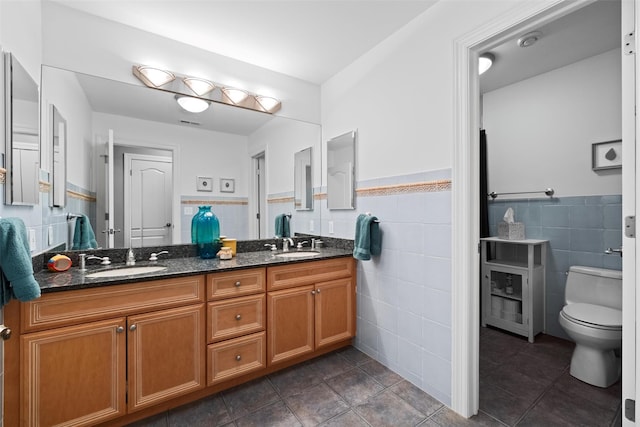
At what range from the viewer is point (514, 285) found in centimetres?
269

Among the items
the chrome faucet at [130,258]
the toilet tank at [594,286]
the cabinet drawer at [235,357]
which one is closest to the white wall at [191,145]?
the chrome faucet at [130,258]

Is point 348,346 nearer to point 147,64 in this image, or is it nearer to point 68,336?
point 68,336

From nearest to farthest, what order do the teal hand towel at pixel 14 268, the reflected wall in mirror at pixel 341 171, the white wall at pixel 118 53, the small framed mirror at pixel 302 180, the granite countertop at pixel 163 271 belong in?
the teal hand towel at pixel 14 268 < the granite countertop at pixel 163 271 < the white wall at pixel 118 53 < the reflected wall in mirror at pixel 341 171 < the small framed mirror at pixel 302 180

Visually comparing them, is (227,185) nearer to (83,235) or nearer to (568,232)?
(83,235)

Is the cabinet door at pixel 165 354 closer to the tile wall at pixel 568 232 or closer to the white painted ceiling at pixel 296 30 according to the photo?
the white painted ceiling at pixel 296 30

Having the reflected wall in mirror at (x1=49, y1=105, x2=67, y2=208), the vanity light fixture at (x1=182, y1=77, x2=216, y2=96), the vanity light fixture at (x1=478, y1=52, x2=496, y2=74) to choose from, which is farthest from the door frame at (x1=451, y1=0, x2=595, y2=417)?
the reflected wall in mirror at (x1=49, y1=105, x2=67, y2=208)

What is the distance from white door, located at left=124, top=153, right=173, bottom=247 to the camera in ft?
6.42

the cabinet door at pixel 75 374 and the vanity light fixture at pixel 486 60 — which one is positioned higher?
the vanity light fixture at pixel 486 60

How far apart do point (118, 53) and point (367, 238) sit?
2069 millimetres

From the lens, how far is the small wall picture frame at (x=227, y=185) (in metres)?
2.29

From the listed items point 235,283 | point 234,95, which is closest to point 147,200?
point 235,283

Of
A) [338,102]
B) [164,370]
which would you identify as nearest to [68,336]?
[164,370]

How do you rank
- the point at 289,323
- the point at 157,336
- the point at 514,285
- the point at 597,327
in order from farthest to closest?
the point at 514,285
the point at 289,323
the point at 597,327
the point at 157,336

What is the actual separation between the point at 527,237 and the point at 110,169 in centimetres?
351
